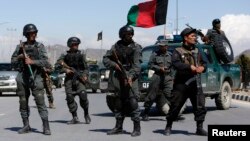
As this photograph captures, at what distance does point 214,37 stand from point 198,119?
6.30m

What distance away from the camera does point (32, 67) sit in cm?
1006

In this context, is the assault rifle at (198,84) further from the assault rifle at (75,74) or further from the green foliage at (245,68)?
the green foliage at (245,68)

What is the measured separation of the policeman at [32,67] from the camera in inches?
391

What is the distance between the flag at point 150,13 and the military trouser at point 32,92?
19.8ft

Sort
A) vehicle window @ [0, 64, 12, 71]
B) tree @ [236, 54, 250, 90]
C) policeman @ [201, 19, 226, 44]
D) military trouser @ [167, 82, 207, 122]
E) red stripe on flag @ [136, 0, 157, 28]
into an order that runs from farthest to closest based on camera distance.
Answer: tree @ [236, 54, 250, 90]
vehicle window @ [0, 64, 12, 71]
red stripe on flag @ [136, 0, 157, 28]
policeman @ [201, 19, 226, 44]
military trouser @ [167, 82, 207, 122]

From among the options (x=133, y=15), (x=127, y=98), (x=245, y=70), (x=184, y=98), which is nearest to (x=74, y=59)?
(x=127, y=98)

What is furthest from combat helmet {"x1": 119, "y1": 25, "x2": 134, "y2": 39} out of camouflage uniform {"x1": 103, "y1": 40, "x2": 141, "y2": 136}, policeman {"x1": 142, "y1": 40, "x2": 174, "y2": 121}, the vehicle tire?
the vehicle tire

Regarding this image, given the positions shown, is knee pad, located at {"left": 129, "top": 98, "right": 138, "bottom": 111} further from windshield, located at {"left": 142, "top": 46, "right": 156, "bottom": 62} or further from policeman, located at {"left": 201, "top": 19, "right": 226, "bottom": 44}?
policeman, located at {"left": 201, "top": 19, "right": 226, "bottom": 44}

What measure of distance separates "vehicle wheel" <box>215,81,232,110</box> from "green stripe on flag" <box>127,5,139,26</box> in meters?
3.19

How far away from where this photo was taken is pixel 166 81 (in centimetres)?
1276

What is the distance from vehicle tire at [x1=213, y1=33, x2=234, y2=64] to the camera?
51.3 feet

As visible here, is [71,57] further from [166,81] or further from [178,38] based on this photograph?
[178,38]

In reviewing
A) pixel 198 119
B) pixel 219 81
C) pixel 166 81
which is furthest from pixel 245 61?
pixel 198 119

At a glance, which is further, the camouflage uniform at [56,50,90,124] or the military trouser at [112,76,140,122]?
the camouflage uniform at [56,50,90,124]
